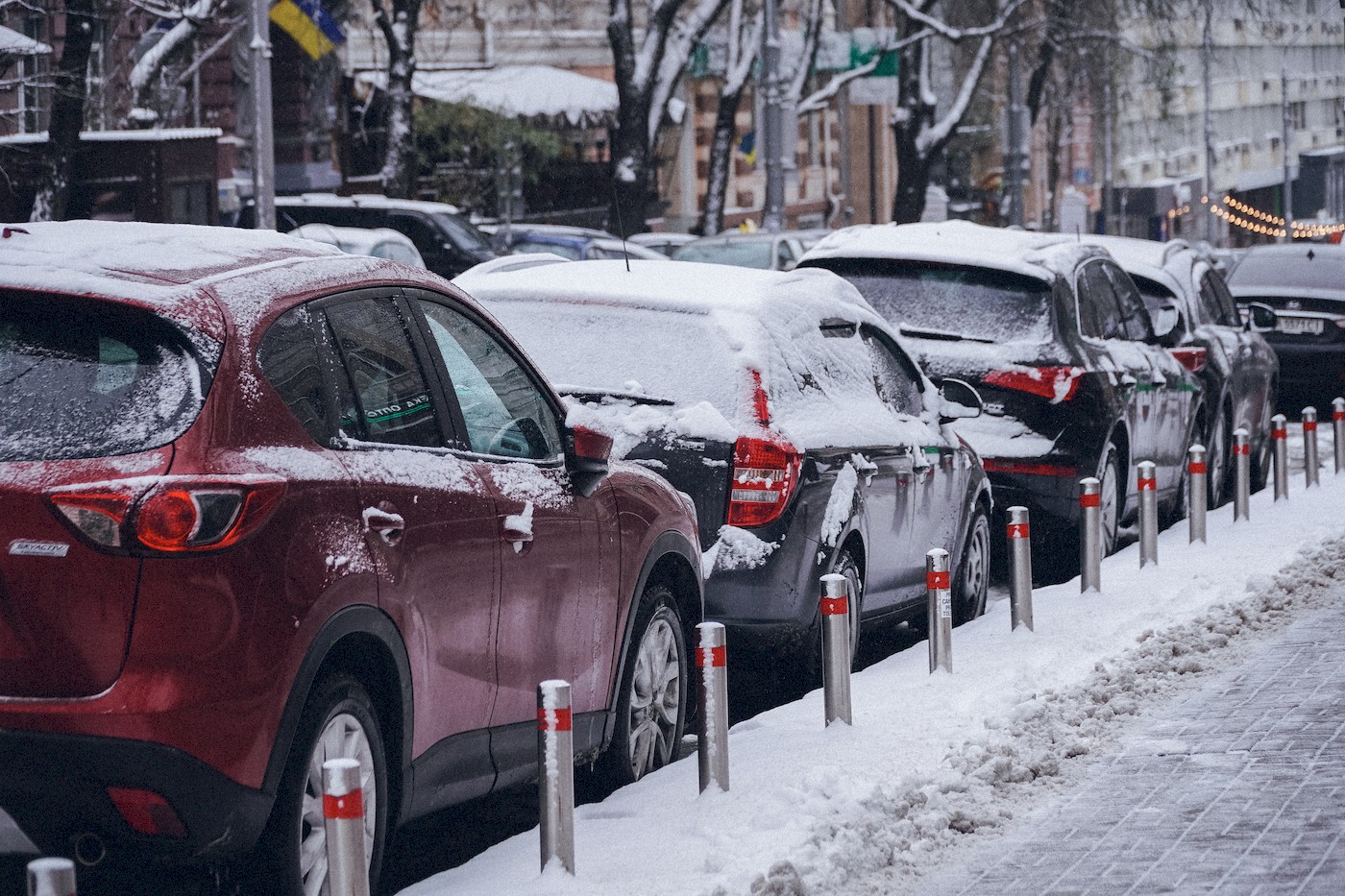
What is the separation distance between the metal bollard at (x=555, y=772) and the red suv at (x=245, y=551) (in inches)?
8.8

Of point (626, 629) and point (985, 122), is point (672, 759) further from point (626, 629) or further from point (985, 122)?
point (985, 122)

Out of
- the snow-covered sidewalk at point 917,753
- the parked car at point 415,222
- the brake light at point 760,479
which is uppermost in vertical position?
the parked car at point 415,222

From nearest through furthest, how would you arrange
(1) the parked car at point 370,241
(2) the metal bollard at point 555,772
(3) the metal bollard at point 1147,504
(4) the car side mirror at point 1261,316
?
(2) the metal bollard at point 555,772
(3) the metal bollard at point 1147,504
(4) the car side mirror at point 1261,316
(1) the parked car at point 370,241

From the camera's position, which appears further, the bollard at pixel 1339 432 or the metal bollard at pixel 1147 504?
the bollard at pixel 1339 432

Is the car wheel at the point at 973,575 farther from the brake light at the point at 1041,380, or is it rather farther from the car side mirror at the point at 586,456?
the car side mirror at the point at 586,456

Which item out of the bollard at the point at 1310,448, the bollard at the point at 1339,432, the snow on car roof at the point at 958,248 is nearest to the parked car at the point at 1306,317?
the bollard at the point at 1339,432

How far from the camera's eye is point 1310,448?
16.4 meters

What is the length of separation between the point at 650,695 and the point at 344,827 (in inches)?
108

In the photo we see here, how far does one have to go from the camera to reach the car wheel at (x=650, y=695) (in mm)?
6832

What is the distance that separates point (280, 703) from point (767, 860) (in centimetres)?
162

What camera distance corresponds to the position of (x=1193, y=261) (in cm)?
1709

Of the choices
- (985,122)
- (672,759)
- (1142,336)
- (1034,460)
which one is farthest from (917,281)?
(985,122)

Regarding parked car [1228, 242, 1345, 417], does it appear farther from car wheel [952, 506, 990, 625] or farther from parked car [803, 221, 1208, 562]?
car wheel [952, 506, 990, 625]

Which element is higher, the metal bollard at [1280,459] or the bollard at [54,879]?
the bollard at [54,879]
